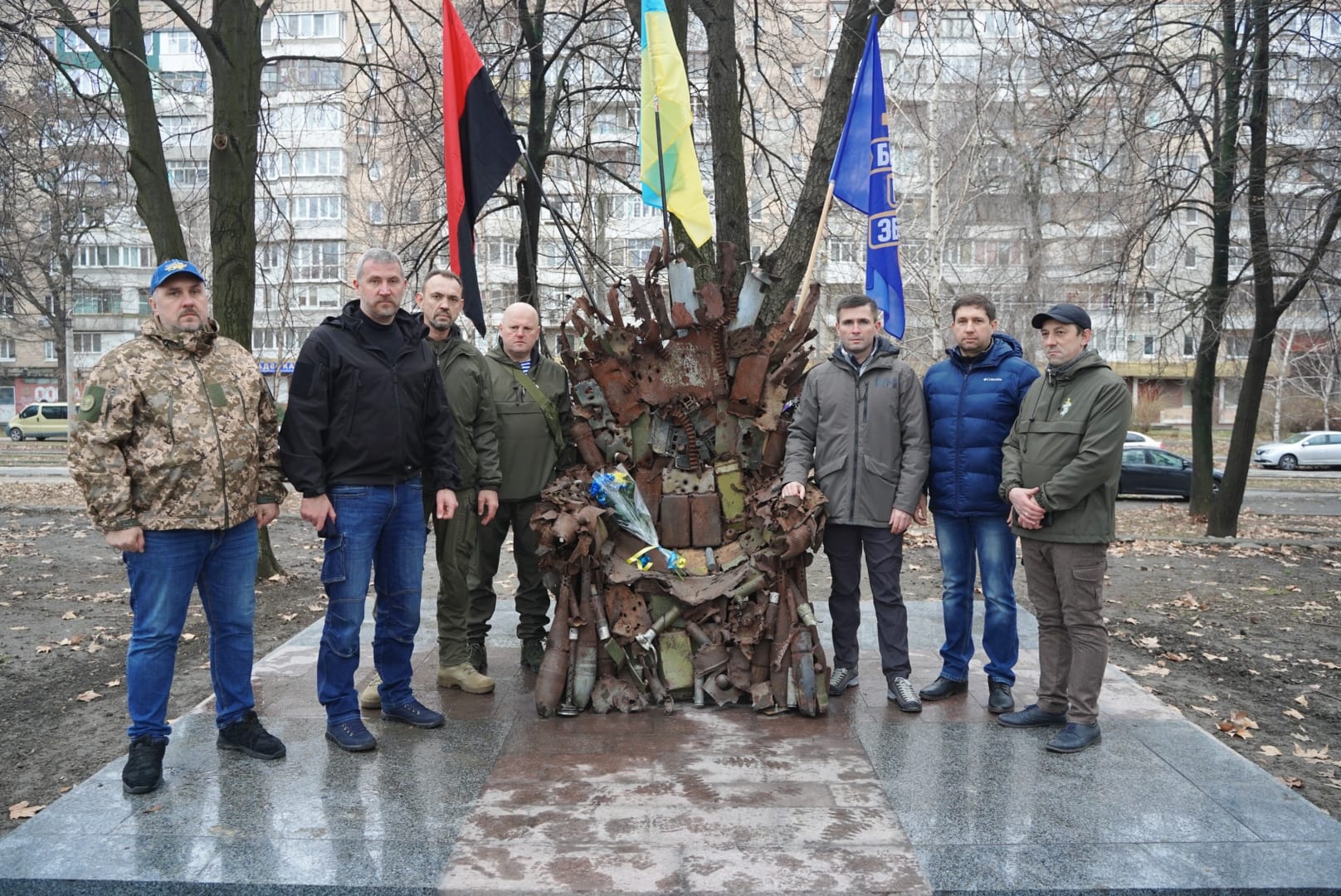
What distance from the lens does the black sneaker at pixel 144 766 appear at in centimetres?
388

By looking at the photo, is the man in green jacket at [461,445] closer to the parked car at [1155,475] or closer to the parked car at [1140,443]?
the parked car at [1155,475]

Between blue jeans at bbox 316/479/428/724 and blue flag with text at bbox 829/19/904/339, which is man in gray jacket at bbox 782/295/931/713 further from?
blue jeans at bbox 316/479/428/724

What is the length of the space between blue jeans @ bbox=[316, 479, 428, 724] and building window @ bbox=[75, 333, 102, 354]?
44469 millimetres

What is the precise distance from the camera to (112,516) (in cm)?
375

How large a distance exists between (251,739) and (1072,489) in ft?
12.4

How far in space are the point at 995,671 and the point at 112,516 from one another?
408cm

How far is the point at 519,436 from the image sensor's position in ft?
17.5

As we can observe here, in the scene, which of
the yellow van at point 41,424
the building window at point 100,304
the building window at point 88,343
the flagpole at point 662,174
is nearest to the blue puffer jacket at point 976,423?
the flagpole at point 662,174

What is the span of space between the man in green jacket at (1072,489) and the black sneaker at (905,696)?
0.69 meters

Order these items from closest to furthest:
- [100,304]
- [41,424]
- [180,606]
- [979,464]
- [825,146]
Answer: [180,606], [979,464], [825,146], [41,424], [100,304]

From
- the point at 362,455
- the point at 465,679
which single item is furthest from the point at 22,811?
the point at 362,455

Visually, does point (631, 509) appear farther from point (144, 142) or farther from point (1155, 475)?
point (1155, 475)

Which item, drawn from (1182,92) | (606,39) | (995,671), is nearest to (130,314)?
(606,39)

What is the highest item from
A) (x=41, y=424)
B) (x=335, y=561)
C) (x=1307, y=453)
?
(x=335, y=561)
